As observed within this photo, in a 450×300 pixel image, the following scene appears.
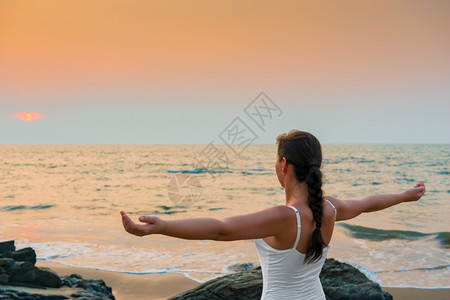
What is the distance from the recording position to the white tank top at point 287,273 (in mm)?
2283

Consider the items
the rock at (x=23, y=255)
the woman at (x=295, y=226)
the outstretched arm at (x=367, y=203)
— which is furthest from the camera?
the rock at (x=23, y=255)

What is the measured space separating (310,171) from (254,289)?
2.94 meters

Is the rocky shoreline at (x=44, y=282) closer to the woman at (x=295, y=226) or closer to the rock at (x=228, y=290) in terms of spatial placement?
the rock at (x=228, y=290)

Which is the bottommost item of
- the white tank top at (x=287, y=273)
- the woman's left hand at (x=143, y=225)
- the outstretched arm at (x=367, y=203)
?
the white tank top at (x=287, y=273)

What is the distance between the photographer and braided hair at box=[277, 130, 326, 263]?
90.0 inches

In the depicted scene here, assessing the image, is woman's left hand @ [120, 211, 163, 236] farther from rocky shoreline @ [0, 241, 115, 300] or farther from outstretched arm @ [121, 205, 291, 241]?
rocky shoreline @ [0, 241, 115, 300]

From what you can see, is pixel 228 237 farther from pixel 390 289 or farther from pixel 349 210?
pixel 390 289

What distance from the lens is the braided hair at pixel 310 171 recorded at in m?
2.29

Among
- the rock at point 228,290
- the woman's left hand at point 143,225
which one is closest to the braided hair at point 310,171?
the woman's left hand at point 143,225

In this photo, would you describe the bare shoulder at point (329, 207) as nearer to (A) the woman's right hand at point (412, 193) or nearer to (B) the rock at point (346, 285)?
(A) the woman's right hand at point (412, 193)

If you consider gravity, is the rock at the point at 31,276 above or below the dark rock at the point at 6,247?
below

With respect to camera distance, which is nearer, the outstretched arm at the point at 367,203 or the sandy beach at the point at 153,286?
the outstretched arm at the point at 367,203

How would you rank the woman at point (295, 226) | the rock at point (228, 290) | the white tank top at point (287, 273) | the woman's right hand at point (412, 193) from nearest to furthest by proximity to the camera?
1. the woman at point (295, 226)
2. the white tank top at point (287, 273)
3. the woman's right hand at point (412, 193)
4. the rock at point (228, 290)

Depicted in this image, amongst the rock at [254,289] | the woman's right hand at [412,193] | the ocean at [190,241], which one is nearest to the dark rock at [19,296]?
the rock at [254,289]
